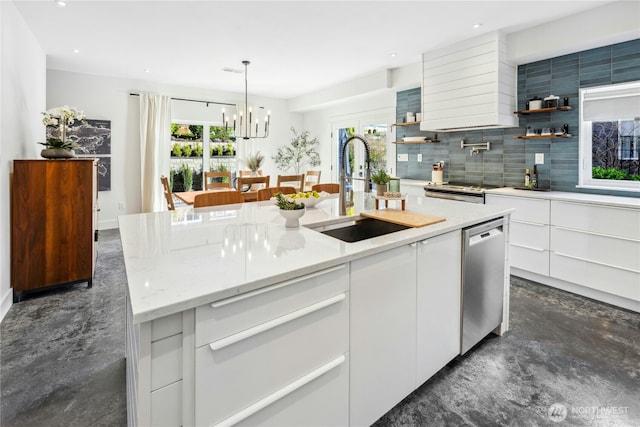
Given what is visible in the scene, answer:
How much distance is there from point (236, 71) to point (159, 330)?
5.13 metres

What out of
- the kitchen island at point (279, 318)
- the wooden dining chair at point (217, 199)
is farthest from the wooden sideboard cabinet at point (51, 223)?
the kitchen island at point (279, 318)

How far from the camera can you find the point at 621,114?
3270mm

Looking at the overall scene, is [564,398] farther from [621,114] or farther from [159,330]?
[621,114]

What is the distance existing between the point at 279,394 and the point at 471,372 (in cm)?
136

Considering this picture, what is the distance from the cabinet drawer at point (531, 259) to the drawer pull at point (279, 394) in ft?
9.60

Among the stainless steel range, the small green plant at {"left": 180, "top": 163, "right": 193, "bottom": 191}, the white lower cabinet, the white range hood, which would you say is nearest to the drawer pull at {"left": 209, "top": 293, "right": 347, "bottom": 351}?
the white lower cabinet

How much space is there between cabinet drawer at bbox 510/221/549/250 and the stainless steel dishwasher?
1415 millimetres

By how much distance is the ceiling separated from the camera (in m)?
3.14

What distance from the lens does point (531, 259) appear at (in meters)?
3.43

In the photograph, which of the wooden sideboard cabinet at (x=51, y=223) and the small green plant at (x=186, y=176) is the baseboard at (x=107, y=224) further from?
the wooden sideboard cabinet at (x=51, y=223)

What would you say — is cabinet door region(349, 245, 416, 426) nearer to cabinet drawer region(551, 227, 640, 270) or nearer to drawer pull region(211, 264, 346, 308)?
drawer pull region(211, 264, 346, 308)

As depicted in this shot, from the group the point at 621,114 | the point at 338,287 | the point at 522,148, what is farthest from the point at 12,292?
the point at 621,114

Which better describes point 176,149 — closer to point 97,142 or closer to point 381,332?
point 97,142

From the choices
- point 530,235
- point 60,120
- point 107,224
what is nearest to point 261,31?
point 60,120
